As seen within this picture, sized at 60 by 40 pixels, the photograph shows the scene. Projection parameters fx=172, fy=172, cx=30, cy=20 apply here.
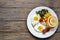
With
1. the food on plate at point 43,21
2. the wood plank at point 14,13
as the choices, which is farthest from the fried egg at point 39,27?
the wood plank at point 14,13

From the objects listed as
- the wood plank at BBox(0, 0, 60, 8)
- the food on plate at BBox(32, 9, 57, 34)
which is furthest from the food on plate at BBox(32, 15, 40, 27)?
the wood plank at BBox(0, 0, 60, 8)

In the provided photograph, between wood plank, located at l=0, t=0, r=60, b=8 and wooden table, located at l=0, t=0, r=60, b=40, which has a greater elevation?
wood plank, located at l=0, t=0, r=60, b=8

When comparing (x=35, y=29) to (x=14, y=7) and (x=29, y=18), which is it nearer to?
(x=29, y=18)

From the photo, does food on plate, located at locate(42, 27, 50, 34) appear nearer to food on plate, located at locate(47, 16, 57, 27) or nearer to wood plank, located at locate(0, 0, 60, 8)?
food on plate, located at locate(47, 16, 57, 27)

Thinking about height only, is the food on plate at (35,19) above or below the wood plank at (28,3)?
below

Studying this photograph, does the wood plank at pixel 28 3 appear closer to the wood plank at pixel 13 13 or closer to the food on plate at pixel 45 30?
the wood plank at pixel 13 13
